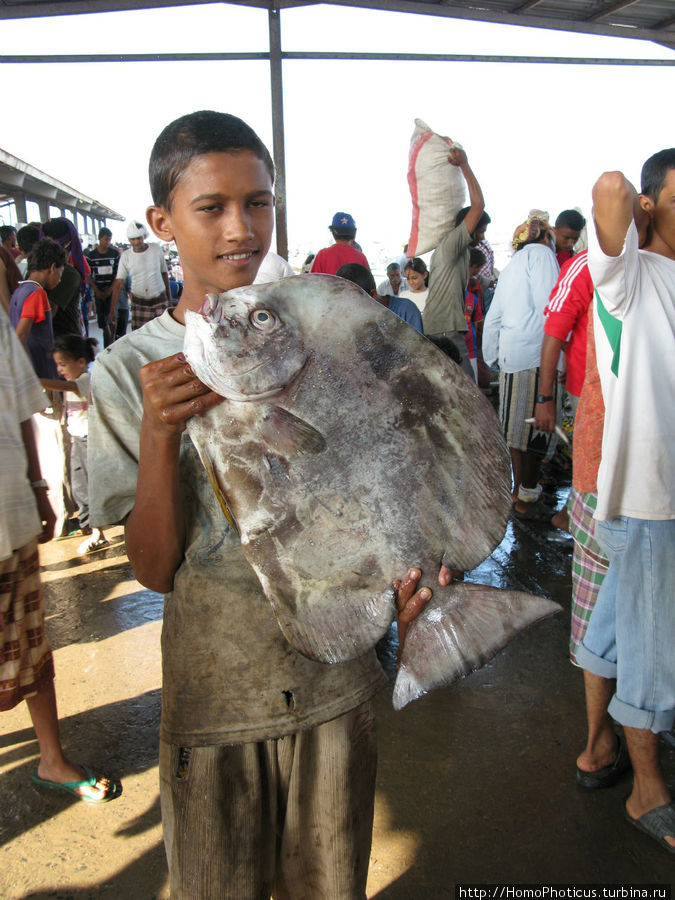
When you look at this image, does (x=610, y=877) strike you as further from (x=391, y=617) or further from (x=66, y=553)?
(x=66, y=553)

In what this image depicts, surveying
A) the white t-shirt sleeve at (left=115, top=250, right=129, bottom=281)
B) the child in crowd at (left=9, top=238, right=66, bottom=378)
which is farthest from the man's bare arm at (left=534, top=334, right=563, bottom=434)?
the white t-shirt sleeve at (left=115, top=250, right=129, bottom=281)

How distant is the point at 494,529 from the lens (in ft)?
3.39

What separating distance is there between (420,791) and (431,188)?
3213 mm

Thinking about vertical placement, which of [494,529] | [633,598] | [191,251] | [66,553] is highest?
[191,251]

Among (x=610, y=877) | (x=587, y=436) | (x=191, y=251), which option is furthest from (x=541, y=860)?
(x=191, y=251)

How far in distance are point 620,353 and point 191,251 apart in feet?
4.21

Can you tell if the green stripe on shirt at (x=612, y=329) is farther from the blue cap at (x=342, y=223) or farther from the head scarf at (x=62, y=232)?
the head scarf at (x=62, y=232)

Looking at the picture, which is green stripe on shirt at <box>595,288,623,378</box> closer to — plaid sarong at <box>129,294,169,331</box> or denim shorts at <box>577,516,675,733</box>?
denim shorts at <box>577,516,675,733</box>

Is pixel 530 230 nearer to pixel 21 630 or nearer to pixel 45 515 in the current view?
pixel 45 515

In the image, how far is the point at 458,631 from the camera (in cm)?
97

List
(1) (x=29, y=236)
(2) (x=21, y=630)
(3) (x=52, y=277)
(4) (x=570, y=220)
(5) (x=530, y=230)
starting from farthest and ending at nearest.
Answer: (1) (x=29, y=236) → (4) (x=570, y=220) → (3) (x=52, y=277) → (5) (x=530, y=230) → (2) (x=21, y=630)

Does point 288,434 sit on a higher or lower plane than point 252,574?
higher

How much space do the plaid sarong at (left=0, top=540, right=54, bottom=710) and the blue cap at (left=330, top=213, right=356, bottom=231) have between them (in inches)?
141

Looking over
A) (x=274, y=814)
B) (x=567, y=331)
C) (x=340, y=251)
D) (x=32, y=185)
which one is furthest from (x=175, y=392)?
(x=32, y=185)
